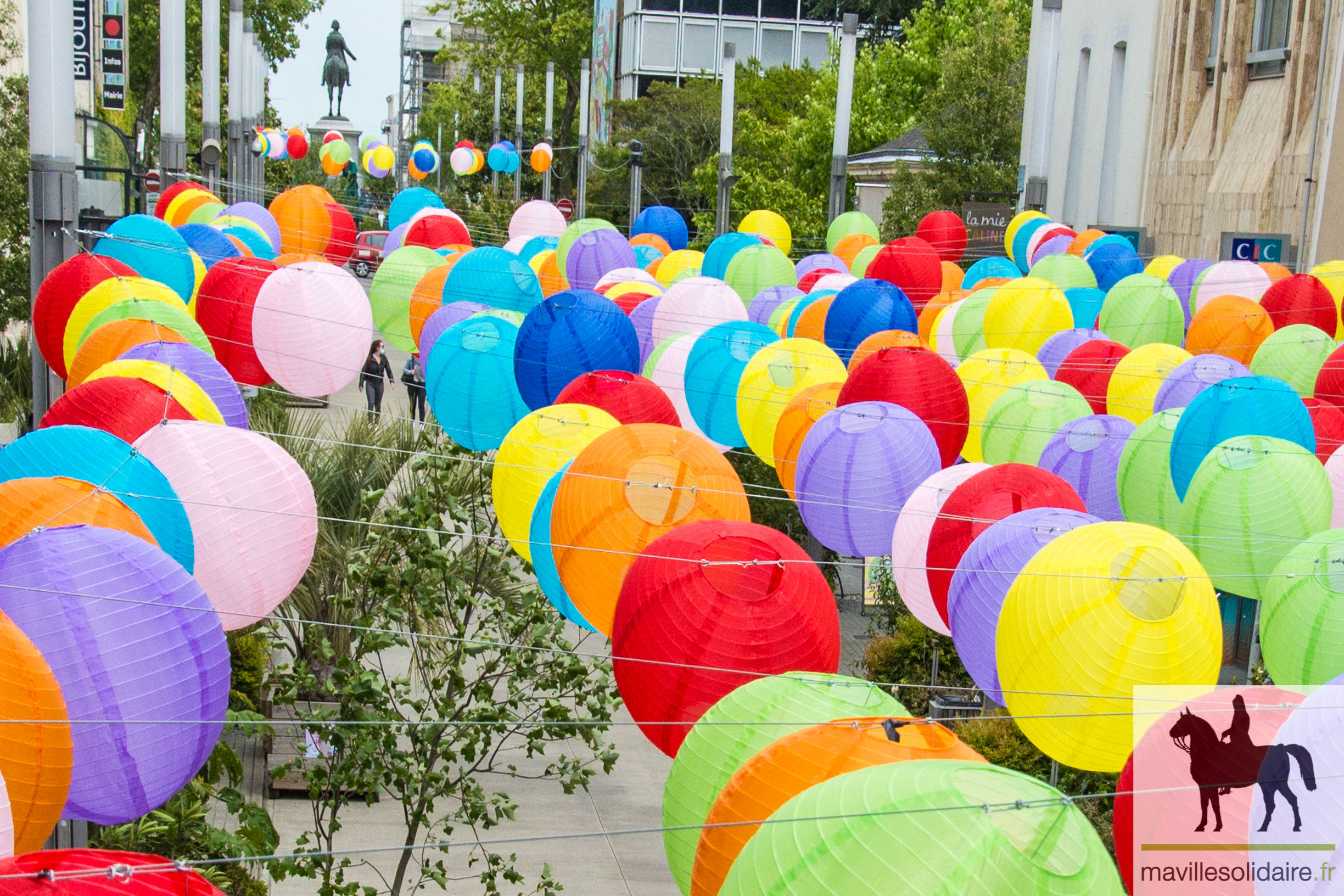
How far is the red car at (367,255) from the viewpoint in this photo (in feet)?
71.4

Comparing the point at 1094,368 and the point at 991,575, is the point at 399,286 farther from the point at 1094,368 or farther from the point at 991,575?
the point at 991,575

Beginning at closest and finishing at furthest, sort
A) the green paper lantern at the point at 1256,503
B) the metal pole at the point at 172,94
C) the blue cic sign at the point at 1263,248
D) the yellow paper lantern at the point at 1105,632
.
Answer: the yellow paper lantern at the point at 1105,632 → the green paper lantern at the point at 1256,503 → the blue cic sign at the point at 1263,248 → the metal pole at the point at 172,94

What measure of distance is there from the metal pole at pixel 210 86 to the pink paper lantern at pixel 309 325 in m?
13.6

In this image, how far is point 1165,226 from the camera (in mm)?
26922

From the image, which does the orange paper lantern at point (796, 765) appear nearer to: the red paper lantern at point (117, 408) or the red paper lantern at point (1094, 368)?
the red paper lantern at point (117, 408)

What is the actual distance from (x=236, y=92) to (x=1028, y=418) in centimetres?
2630

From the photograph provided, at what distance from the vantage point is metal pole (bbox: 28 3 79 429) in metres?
9.96

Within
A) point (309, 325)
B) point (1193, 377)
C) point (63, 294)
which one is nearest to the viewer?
point (63, 294)

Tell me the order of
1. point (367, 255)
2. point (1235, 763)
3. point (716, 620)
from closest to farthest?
point (1235, 763)
point (716, 620)
point (367, 255)

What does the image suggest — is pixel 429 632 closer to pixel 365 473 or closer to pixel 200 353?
pixel 200 353

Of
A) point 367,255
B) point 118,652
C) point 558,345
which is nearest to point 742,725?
point 118,652

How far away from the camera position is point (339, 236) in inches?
832

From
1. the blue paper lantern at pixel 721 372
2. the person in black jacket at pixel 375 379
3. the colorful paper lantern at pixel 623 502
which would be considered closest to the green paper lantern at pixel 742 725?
the colorful paper lantern at pixel 623 502

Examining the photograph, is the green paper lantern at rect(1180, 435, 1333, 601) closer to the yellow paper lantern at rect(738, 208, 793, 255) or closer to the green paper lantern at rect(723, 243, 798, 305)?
the green paper lantern at rect(723, 243, 798, 305)
